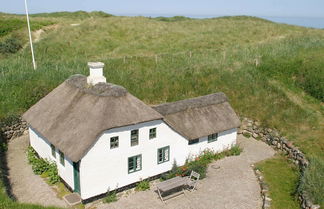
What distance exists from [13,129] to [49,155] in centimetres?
742

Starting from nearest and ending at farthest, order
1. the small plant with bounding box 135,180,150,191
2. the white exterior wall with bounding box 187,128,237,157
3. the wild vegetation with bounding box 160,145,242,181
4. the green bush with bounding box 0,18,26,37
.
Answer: the small plant with bounding box 135,180,150,191, the wild vegetation with bounding box 160,145,242,181, the white exterior wall with bounding box 187,128,237,157, the green bush with bounding box 0,18,26,37

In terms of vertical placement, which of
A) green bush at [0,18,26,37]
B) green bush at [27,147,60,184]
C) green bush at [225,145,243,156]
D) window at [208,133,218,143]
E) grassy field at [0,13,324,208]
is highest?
green bush at [0,18,26,37]

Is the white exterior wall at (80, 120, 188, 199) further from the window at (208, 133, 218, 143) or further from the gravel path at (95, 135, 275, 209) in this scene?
the window at (208, 133, 218, 143)

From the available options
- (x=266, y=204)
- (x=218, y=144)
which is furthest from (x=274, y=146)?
(x=266, y=204)

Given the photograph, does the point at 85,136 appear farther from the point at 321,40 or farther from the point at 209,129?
the point at 321,40

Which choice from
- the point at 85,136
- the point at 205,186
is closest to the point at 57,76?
the point at 85,136

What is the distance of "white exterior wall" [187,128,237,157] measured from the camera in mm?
21641

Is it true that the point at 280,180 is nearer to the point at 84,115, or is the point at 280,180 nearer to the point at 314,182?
the point at 314,182

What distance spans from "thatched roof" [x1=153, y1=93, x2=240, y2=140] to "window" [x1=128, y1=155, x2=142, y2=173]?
2.81m

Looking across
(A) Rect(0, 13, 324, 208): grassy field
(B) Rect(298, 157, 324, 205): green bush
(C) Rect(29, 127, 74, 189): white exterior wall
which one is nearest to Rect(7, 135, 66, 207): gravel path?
(C) Rect(29, 127, 74, 189): white exterior wall

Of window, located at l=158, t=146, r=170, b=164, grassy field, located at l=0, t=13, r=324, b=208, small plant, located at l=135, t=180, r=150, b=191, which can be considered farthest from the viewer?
grassy field, located at l=0, t=13, r=324, b=208

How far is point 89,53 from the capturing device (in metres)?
48.7

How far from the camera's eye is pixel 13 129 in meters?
25.4

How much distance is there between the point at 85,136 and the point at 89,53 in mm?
34193
